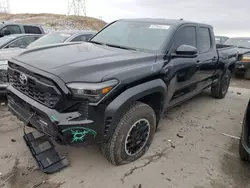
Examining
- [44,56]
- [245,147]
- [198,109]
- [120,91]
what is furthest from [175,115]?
[44,56]

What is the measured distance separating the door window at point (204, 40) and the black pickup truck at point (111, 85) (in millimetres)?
381

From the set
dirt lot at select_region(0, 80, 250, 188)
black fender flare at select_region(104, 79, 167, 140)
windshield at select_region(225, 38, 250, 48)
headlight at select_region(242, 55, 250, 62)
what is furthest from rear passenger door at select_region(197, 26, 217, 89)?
windshield at select_region(225, 38, 250, 48)

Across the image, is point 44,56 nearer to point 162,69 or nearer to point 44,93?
point 44,93

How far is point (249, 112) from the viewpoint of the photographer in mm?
2742

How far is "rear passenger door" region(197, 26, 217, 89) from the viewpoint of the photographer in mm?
4098

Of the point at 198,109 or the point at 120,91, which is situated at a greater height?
the point at 120,91

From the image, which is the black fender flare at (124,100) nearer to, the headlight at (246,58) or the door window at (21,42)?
the door window at (21,42)

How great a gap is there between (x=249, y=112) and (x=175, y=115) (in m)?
1.89

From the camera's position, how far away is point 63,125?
213 centimetres

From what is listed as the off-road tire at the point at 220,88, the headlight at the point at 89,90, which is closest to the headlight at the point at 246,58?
the off-road tire at the point at 220,88

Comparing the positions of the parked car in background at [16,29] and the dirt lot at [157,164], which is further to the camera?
the parked car in background at [16,29]

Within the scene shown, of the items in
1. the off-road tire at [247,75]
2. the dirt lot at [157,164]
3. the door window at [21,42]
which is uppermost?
the door window at [21,42]

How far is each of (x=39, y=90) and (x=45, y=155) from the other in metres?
0.88

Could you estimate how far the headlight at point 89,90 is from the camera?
215 cm
